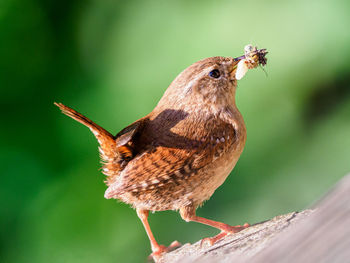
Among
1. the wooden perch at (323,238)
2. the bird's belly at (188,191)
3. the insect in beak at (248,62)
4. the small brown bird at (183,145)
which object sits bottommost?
the wooden perch at (323,238)

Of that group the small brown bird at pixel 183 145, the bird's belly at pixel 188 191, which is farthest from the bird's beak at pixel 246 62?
the bird's belly at pixel 188 191

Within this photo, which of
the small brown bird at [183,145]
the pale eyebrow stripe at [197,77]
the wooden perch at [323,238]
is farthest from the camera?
the pale eyebrow stripe at [197,77]

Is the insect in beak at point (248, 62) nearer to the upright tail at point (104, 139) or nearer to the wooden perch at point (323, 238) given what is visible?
the upright tail at point (104, 139)

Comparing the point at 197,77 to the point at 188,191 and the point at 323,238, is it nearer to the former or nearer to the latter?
the point at 188,191

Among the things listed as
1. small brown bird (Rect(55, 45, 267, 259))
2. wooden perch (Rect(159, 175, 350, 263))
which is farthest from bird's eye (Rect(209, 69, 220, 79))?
wooden perch (Rect(159, 175, 350, 263))

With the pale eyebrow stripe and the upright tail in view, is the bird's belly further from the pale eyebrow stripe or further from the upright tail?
the pale eyebrow stripe

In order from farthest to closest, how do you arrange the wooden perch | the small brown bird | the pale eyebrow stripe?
the pale eyebrow stripe < the small brown bird < the wooden perch

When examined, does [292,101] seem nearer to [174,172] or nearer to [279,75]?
[279,75]

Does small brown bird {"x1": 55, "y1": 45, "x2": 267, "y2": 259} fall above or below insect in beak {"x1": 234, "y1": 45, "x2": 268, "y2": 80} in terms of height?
below

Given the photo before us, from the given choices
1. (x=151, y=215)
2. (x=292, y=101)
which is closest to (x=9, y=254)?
(x=151, y=215)
